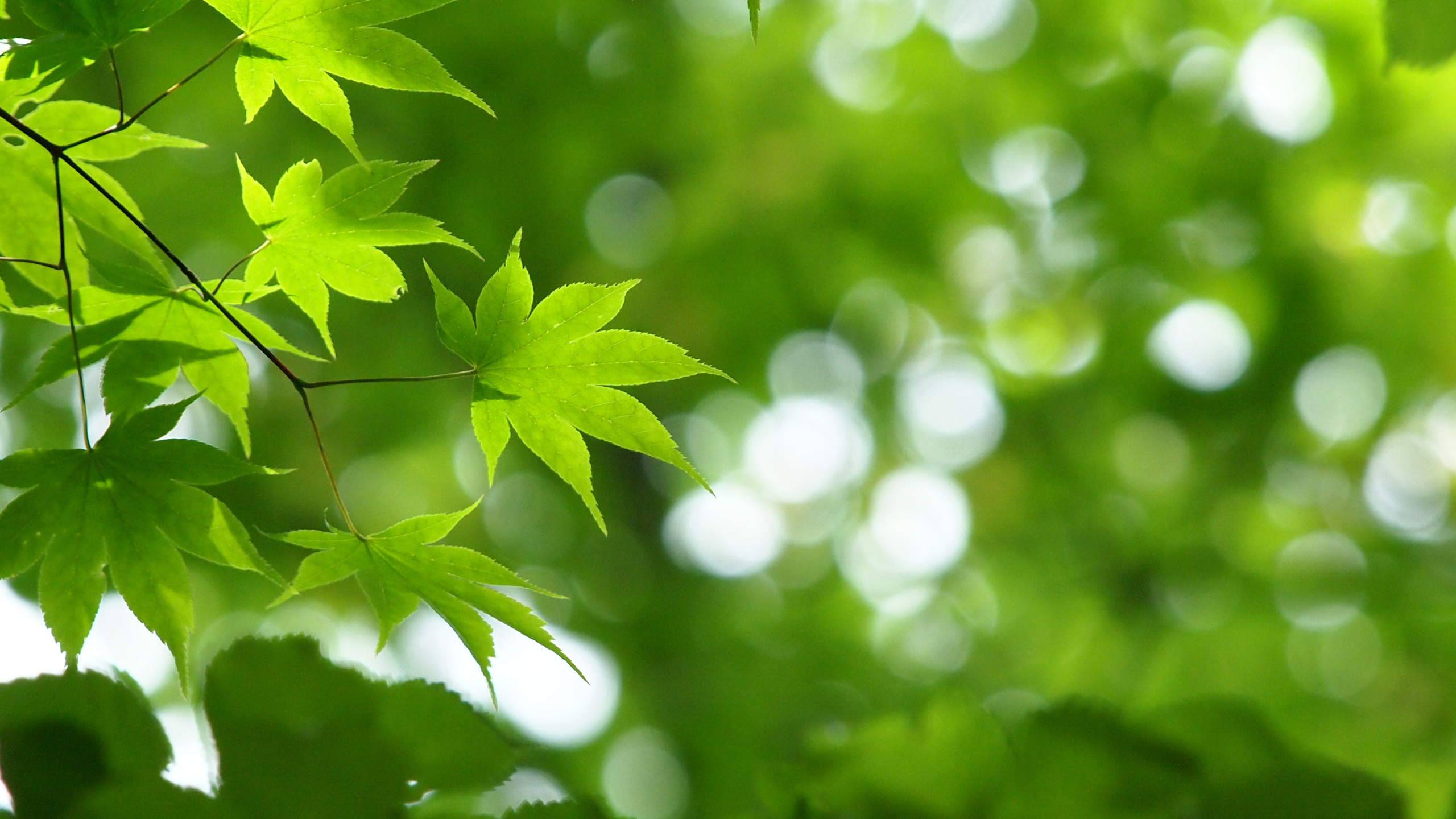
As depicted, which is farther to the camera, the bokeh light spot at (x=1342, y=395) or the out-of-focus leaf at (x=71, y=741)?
the bokeh light spot at (x=1342, y=395)

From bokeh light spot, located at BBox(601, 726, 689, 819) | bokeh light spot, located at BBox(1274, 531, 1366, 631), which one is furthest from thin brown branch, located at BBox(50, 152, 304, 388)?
bokeh light spot, located at BBox(1274, 531, 1366, 631)

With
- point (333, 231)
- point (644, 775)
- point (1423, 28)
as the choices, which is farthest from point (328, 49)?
point (644, 775)

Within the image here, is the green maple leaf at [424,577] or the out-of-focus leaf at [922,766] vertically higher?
the green maple leaf at [424,577]

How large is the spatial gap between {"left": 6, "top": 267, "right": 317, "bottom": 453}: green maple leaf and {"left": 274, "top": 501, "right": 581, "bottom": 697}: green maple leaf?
0.38ft

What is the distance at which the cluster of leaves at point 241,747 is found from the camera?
410 mm

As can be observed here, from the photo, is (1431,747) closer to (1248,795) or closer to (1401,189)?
(1401,189)

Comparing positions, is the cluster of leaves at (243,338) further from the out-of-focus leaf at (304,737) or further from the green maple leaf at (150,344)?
the out-of-focus leaf at (304,737)

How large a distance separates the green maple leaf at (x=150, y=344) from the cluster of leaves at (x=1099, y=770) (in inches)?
22.7

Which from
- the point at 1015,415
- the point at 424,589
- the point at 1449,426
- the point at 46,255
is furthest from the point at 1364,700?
the point at 46,255

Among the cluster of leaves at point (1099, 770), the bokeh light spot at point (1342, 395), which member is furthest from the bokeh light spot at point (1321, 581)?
the cluster of leaves at point (1099, 770)

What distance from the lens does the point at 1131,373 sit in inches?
167

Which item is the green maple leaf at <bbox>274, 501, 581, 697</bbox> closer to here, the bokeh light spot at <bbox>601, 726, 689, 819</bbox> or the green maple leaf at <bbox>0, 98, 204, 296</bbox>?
the green maple leaf at <bbox>0, 98, 204, 296</bbox>

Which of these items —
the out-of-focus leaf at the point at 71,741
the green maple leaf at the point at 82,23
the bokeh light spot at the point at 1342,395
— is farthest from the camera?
the bokeh light spot at the point at 1342,395

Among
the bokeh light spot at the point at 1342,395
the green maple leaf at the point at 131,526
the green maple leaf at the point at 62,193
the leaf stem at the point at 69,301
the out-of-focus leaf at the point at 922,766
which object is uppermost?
the bokeh light spot at the point at 1342,395
